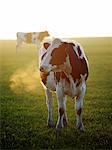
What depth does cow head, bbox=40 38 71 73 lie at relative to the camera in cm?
816

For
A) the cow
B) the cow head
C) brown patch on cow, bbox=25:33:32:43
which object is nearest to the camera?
the cow head

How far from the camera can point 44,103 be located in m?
11.8

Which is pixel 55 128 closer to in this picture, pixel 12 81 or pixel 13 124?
pixel 13 124

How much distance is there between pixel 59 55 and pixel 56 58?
0.31ft

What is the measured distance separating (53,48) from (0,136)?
201 centimetres

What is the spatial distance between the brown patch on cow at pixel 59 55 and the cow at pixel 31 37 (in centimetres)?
2702

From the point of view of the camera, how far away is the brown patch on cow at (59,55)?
8.26 metres

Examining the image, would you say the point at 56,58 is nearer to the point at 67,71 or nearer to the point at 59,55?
the point at 59,55

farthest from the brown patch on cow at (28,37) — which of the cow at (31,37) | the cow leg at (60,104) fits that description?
the cow leg at (60,104)

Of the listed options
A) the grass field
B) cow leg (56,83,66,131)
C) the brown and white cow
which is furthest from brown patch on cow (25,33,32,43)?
cow leg (56,83,66,131)

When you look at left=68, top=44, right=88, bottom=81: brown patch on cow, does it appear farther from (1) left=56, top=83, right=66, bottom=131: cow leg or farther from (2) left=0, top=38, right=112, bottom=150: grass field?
(2) left=0, top=38, right=112, bottom=150: grass field

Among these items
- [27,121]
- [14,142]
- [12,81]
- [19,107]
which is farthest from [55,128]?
[12,81]

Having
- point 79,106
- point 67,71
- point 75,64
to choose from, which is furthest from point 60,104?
point 75,64

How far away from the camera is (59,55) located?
8328 mm
